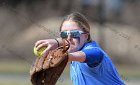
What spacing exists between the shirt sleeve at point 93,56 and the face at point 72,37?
15 centimetres

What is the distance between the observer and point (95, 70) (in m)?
4.90

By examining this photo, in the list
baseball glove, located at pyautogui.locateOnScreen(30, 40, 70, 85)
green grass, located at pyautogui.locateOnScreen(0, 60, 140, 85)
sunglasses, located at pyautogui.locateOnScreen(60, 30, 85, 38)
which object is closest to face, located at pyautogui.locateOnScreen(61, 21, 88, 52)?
sunglasses, located at pyautogui.locateOnScreen(60, 30, 85, 38)

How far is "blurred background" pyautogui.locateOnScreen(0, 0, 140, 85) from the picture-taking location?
67.0 ft

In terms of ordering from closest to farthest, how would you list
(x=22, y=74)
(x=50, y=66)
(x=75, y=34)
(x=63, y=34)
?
(x=50, y=66) < (x=75, y=34) < (x=63, y=34) < (x=22, y=74)

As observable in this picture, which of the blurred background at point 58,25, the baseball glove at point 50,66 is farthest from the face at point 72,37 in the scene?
the blurred background at point 58,25

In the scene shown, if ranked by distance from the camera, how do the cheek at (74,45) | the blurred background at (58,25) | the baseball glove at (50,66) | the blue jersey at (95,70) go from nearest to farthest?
1. the baseball glove at (50,66)
2. the blue jersey at (95,70)
3. the cheek at (74,45)
4. the blurred background at (58,25)

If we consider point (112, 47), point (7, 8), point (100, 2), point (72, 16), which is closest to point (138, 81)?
point (112, 47)

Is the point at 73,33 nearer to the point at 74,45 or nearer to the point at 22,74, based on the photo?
the point at 74,45

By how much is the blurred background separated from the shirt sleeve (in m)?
13.6

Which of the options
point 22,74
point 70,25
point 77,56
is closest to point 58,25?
point 22,74

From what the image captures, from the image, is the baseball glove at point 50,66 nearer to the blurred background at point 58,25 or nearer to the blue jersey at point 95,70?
the blue jersey at point 95,70

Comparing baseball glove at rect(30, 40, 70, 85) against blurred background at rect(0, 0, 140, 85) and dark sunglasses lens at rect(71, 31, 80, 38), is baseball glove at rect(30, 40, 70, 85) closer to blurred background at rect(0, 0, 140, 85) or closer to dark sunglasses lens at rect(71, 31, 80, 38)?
dark sunglasses lens at rect(71, 31, 80, 38)

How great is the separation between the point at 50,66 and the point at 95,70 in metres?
0.54

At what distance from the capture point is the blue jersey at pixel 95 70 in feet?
15.5
